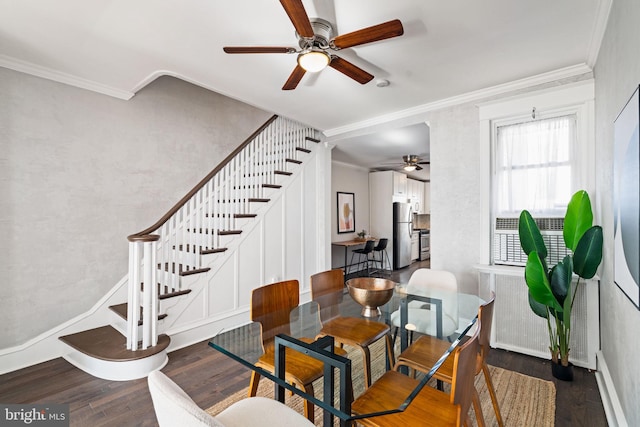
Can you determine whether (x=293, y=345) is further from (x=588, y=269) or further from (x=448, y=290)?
(x=588, y=269)

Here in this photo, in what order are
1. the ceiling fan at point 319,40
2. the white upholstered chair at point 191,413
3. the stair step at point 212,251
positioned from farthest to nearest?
the stair step at point 212,251 < the ceiling fan at point 319,40 < the white upholstered chair at point 191,413

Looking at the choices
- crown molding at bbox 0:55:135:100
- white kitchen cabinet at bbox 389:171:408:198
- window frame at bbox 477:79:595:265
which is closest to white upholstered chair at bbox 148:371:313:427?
window frame at bbox 477:79:595:265

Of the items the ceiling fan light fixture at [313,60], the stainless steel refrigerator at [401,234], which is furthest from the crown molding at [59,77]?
the stainless steel refrigerator at [401,234]

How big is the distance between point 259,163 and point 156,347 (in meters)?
2.43

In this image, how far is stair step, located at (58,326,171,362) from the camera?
2.54m

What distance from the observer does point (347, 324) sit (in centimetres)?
205

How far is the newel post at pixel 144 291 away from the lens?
2.66m

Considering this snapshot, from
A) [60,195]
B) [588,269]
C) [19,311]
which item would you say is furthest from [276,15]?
[19,311]

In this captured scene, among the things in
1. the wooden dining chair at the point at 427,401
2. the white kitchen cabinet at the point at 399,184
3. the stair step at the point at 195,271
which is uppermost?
the white kitchen cabinet at the point at 399,184

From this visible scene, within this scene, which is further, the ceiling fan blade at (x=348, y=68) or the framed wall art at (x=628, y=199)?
the ceiling fan blade at (x=348, y=68)

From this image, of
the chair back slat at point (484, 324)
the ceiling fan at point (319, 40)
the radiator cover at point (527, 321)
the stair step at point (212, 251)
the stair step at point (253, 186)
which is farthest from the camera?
the stair step at point (253, 186)

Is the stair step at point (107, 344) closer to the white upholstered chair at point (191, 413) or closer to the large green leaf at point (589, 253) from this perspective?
the white upholstered chair at point (191, 413)

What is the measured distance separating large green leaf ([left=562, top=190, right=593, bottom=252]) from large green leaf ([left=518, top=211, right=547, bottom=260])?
0.20m

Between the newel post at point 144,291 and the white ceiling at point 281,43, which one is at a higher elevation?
the white ceiling at point 281,43
